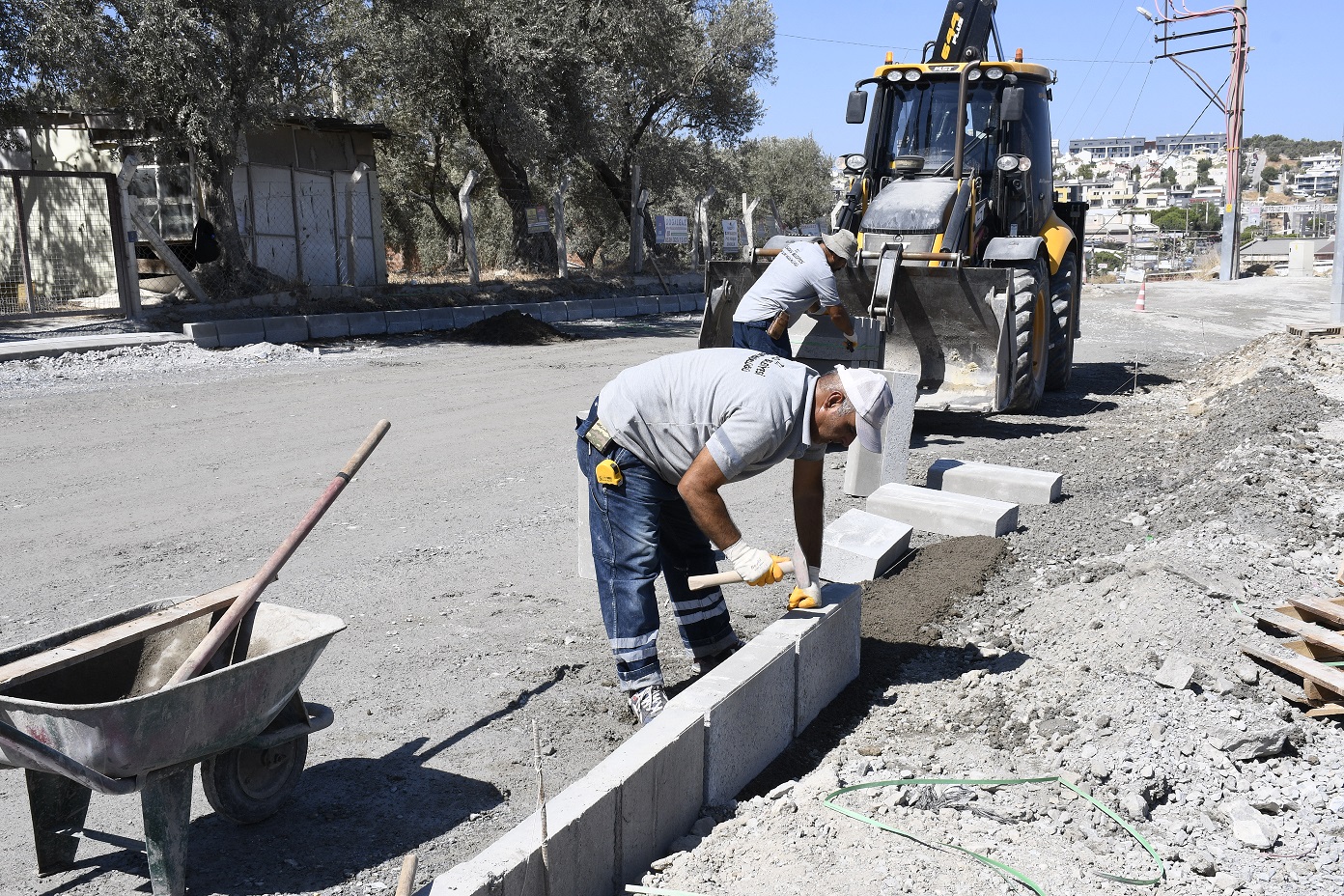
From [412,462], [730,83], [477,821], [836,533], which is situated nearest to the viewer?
[477,821]

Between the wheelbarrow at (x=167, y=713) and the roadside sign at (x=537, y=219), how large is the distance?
18.6 meters

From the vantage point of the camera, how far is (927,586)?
220 inches

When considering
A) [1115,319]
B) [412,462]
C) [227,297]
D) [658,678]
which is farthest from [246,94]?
[1115,319]

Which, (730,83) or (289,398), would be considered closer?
(289,398)

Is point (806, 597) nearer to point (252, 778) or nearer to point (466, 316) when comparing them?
point (252, 778)

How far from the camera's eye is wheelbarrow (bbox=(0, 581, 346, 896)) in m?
2.66

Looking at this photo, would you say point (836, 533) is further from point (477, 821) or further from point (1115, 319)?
point (1115, 319)

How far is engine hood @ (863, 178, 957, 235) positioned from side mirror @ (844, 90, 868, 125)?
875 millimetres

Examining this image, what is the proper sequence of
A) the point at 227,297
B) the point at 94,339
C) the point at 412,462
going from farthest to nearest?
the point at 227,297
the point at 94,339
the point at 412,462

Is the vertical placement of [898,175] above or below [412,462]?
above

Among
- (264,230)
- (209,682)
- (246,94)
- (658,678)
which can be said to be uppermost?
(246,94)

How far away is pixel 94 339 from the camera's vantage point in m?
13.0

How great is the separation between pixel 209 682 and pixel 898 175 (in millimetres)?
8892

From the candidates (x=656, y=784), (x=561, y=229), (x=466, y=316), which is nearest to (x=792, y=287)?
(x=656, y=784)
